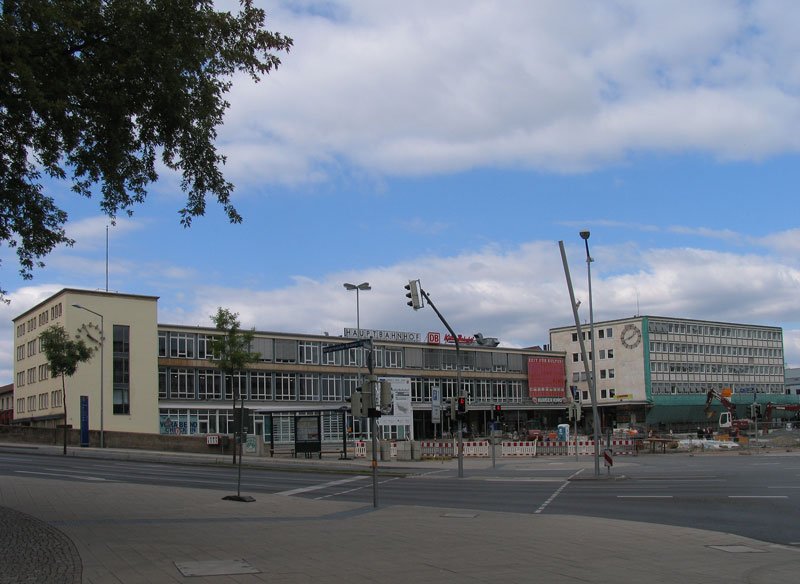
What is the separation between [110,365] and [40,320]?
10.5 meters

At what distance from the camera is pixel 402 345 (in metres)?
88.2

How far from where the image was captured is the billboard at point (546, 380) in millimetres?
102125

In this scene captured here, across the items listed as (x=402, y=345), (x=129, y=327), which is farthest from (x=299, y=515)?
(x=402, y=345)

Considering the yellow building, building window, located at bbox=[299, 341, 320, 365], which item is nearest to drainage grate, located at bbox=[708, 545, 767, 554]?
the yellow building

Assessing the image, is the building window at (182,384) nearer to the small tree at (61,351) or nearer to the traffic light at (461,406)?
the small tree at (61,351)

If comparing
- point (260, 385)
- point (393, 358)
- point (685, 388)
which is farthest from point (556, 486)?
point (685, 388)

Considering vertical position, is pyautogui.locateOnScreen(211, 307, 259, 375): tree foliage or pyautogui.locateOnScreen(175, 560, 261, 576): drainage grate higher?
pyautogui.locateOnScreen(211, 307, 259, 375): tree foliage

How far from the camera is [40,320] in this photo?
73.4 m

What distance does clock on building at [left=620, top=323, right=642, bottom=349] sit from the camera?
102m

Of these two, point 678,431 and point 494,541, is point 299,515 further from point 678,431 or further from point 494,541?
point 678,431

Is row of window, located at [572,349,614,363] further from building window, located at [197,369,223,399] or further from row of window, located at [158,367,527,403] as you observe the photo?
building window, located at [197,369,223,399]

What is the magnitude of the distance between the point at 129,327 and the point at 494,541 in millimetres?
60620

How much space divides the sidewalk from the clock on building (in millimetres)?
87371

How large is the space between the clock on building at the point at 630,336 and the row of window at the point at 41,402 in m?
66.1
